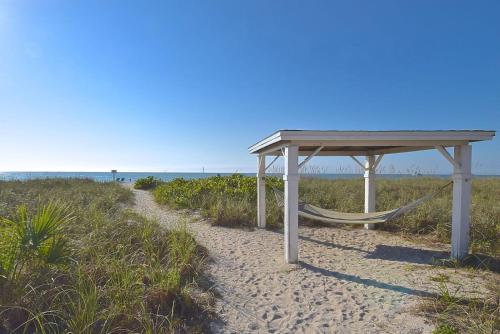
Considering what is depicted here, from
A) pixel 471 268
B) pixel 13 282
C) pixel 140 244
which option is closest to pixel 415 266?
pixel 471 268

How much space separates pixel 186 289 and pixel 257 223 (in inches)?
160

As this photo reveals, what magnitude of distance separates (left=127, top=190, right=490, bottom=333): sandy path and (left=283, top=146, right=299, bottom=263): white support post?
1.22ft

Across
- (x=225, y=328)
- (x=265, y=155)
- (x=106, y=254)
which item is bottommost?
(x=225, y=328)

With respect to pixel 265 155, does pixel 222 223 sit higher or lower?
lower

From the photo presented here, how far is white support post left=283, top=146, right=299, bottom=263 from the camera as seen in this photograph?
431 cm

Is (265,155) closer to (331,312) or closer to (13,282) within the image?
(331,312)

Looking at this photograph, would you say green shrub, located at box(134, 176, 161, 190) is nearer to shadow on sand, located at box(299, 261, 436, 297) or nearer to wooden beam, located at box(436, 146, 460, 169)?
shadow on sand, located at box(299, 261, 436, 297)

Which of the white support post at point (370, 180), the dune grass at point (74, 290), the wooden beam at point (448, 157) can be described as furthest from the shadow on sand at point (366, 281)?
the white support post at point (370, 180)

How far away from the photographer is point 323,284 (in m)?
3.71

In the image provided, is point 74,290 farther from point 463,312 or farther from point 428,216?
point 428,216

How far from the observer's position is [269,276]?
3.96 meters

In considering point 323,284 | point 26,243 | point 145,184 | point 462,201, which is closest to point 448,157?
point 462,201

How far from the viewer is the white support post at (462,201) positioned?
4.40 meters

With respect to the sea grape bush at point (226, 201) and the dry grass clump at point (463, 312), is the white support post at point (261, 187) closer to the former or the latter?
the sea grape bush at point (226, 201)
